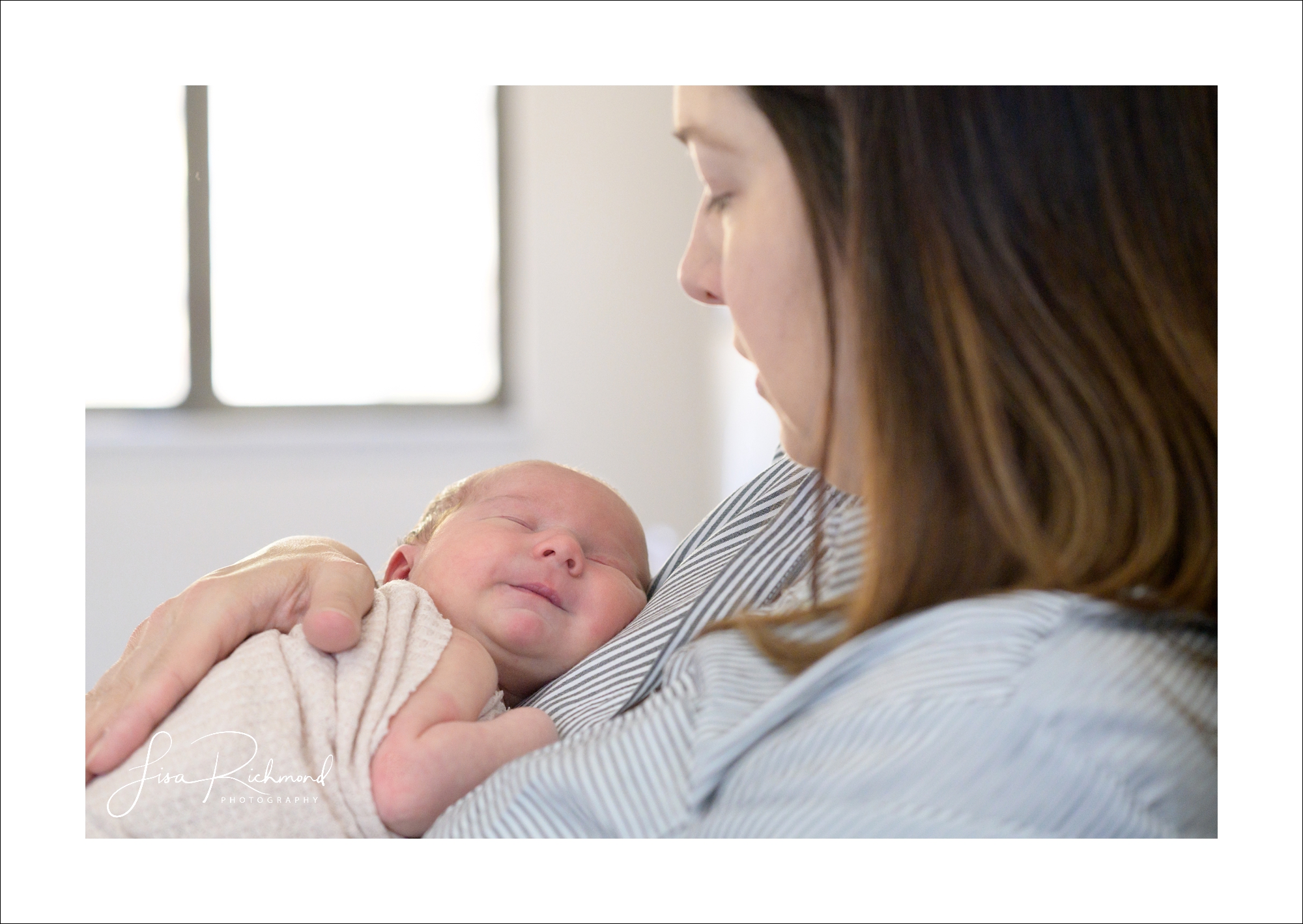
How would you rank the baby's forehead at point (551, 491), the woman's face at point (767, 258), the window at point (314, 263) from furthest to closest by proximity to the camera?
→ the window at point (314, 263) < the baby's forehead at point (551, 491) < the woman's face at point (767, 258)

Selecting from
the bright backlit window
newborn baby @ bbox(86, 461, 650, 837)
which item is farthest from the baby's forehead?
the bright backlit window

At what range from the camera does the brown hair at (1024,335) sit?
522mm

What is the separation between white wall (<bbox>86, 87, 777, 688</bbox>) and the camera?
216 centimetres

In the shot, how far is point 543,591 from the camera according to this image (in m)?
0.83

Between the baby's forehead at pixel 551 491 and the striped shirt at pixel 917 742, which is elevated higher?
the baby's forehead at pixel 551 491

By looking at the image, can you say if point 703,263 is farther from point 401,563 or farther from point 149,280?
point 149,280

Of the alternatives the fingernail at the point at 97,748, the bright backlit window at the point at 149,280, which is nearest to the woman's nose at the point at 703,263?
the fingernail at the point at 97,748

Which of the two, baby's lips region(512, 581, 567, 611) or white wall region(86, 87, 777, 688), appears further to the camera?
white wall region(86, 87, 777, 688)

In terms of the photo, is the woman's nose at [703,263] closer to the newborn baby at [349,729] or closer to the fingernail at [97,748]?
the newborn baby at [349,729]

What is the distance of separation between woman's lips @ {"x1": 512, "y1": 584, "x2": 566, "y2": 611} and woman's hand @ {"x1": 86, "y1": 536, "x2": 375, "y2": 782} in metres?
0.12

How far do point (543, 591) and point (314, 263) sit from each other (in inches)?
92.5

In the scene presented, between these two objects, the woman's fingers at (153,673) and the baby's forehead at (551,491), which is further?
the baby's forehead at (551,491)

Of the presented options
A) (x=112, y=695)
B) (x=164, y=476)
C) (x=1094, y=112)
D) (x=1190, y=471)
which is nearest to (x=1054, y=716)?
(x=1190, y=471)

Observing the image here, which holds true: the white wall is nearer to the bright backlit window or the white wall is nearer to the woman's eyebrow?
the bright backlit window
